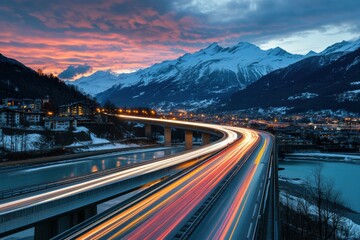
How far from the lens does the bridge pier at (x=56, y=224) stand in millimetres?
20547

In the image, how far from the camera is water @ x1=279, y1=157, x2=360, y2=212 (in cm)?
5052

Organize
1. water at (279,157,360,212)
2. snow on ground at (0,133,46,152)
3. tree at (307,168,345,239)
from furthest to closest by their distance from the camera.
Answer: snow on ground at (0,133,46,152)
water at (279,157,360,212)
tree at (307,168,345,239)

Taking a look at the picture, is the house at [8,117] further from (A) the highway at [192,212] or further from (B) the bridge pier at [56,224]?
(B) the bridge pier at [56,224]

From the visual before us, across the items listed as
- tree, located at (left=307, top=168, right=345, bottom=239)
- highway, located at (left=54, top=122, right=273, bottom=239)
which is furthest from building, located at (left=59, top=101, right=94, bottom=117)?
highway, located at (left=54, top=122, right=273, bottom=239)

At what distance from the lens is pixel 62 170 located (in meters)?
53.0

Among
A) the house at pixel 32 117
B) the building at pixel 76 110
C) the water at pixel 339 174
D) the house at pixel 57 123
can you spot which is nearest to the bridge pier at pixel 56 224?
the water at pixel 339 174

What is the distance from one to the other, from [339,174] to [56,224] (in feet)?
214

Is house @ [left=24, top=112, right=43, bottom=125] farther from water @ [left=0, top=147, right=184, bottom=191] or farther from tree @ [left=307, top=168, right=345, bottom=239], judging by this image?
tree @ [left=307, top=168, right=345, bottom=239]

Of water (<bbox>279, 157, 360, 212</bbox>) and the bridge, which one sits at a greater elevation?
the bridge

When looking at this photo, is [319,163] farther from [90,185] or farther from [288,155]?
[90,185]

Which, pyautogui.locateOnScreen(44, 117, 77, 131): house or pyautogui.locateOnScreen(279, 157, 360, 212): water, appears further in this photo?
pyautogui.locateOnScreen(44, 117, 77, 131): house

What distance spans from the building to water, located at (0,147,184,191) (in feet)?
135

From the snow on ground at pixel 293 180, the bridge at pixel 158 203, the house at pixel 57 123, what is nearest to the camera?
the bridge at pixel 158 203

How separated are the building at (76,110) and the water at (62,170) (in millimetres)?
41155
